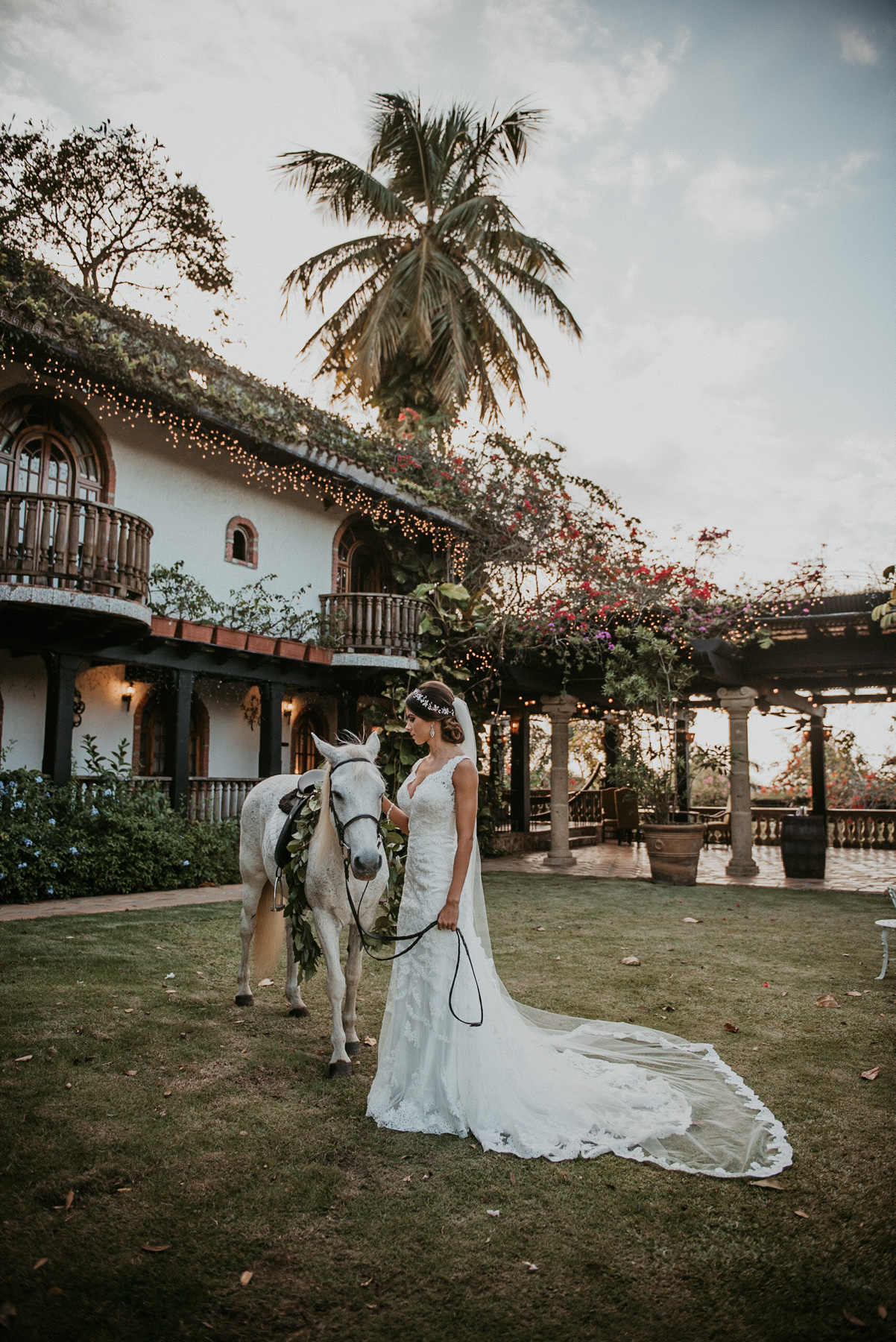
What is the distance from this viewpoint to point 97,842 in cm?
956

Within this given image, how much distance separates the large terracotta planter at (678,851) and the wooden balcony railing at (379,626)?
4.96m

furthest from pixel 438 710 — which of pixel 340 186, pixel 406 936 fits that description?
pixel 340 186

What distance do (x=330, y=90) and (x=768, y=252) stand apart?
5884 millimetres

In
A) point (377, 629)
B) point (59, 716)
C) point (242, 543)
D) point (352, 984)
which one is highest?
point (242, 543)

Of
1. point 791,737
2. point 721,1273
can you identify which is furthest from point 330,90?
point 791,737

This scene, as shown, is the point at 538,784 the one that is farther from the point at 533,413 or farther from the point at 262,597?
the point at 262,597

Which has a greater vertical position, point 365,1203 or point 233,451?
point 233,451

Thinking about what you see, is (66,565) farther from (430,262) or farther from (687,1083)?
(430,262)

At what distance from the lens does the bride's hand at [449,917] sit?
3.35 meters

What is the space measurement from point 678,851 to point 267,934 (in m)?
8.01

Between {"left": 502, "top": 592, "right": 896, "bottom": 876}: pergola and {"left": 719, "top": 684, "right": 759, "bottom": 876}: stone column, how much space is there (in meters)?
0.01

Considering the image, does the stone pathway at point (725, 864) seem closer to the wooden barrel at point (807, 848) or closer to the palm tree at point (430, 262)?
the wooden barrel at point (807, 848)

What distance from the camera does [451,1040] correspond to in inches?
129

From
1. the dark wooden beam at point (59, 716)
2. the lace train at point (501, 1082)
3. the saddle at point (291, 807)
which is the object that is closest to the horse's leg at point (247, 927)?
the saddle at point (291, 807)
